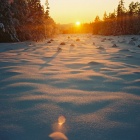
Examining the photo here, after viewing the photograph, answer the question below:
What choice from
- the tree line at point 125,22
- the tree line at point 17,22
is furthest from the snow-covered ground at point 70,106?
the tree line at point 125,22

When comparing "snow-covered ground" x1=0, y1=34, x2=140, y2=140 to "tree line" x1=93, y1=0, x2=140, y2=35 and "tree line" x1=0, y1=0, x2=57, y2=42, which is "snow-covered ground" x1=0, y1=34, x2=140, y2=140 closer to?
"tree line" x1=0, y1=0, x2=57, y2=42

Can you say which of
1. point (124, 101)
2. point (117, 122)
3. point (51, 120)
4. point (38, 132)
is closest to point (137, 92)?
point (124, 101)

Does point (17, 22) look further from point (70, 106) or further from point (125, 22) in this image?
point (125, 22)

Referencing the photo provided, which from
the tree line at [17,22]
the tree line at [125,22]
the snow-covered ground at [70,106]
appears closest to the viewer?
the snow-covered ground at [70,106]

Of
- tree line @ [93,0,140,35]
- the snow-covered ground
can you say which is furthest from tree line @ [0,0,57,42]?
tree line @ [93,0,140,35]

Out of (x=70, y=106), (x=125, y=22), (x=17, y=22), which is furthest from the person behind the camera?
(x=125, y=22)

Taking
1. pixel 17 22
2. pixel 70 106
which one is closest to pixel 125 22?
pixel 17 22

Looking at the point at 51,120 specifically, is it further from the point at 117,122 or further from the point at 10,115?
the point at 117,122

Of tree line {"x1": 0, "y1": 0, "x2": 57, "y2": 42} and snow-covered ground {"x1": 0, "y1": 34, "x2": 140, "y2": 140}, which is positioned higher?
tree line {"x1": 0, "y1": 0, "x2": 57, "y2": 42}

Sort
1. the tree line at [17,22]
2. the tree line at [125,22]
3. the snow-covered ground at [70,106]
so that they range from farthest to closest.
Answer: the tree line at [125,22] → the tree line at [17,22] → the snow-covered ground at [70,106]

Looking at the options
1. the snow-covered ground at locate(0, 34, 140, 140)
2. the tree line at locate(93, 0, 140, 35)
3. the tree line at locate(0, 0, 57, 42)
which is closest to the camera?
the snow-covered ground at locate(0, 34, 140, 140)

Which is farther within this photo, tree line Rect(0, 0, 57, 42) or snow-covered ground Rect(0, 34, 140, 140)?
tree line Rect(0, 0, 57, 42)

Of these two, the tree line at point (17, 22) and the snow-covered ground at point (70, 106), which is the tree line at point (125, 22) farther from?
the snow-covered ground at point (70, 106)

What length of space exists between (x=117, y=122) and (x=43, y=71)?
7.88 ft
